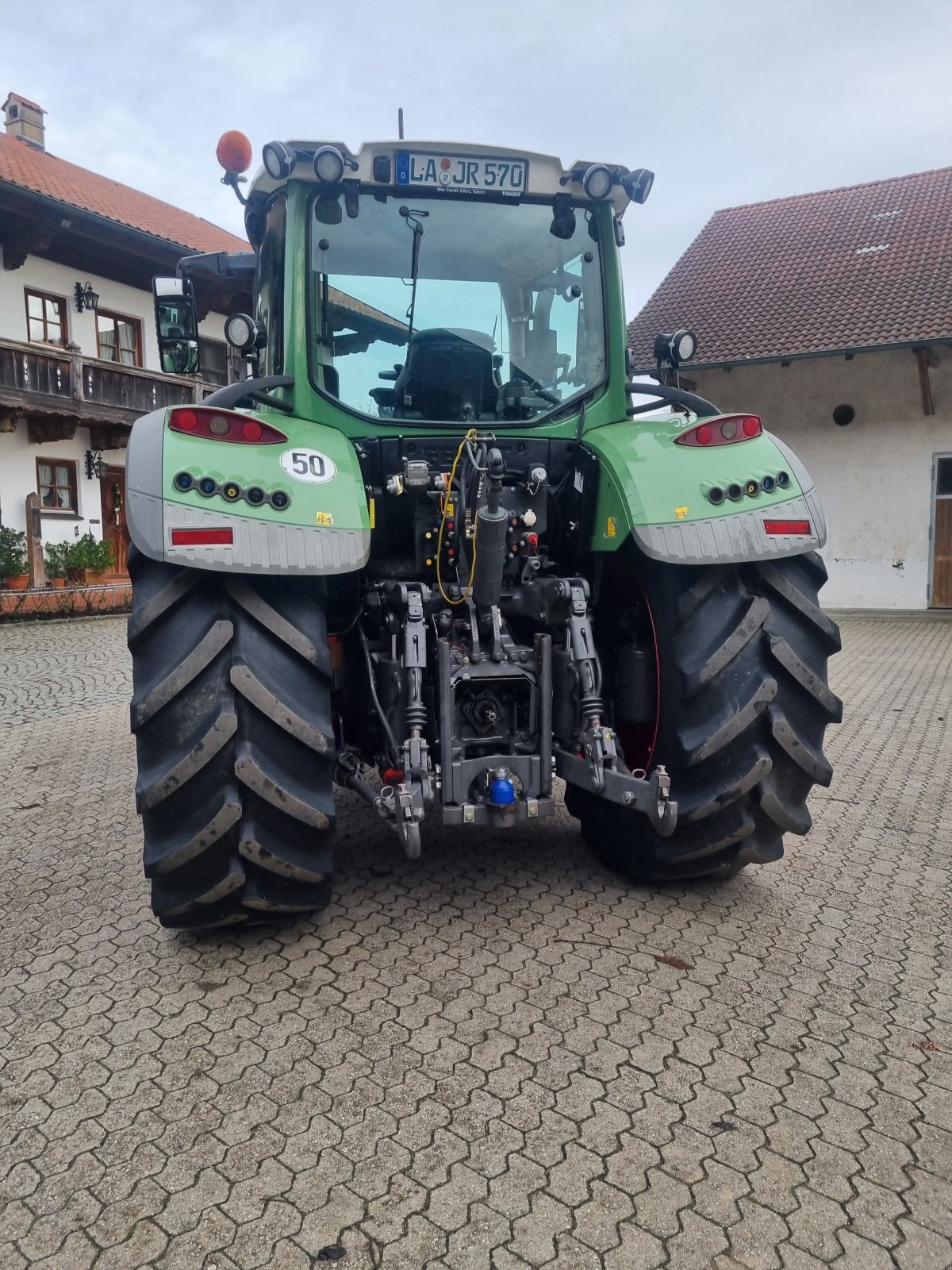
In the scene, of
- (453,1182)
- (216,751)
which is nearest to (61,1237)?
(453,1182)

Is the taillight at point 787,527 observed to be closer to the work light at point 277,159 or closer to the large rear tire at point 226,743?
the large rear tire at point 226,743

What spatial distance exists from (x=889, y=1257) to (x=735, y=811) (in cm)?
158

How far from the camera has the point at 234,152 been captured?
3541mm

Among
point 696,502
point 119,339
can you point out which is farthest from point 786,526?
point 119,339

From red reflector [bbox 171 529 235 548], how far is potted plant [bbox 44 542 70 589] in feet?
50.0

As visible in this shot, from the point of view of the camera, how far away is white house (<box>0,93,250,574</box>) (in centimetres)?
1638

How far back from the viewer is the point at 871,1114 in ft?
7.14

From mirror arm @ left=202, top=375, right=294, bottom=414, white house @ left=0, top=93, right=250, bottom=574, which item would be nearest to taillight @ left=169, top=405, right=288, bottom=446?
mirror arm @ left=202, top=375, right=294, bottom=414

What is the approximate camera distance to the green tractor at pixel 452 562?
284 centimetres

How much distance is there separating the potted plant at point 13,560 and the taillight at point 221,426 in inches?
542

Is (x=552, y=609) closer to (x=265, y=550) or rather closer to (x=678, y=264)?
(x=265, y=550)

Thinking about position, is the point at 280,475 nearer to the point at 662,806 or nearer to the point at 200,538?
the point at 200,538

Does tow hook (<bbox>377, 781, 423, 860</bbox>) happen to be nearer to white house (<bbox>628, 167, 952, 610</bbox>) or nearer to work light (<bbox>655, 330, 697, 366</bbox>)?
work light (<bbox>655, 330, 697, 366</bbox>)

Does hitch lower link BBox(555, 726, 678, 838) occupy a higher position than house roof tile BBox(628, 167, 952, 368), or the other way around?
house roof tile BBox(628, 167, 952, 368)
